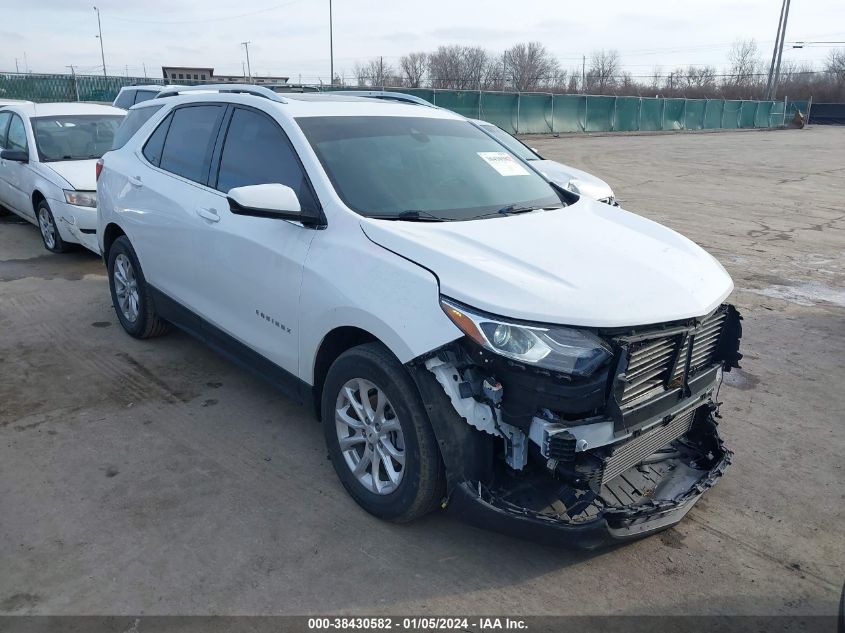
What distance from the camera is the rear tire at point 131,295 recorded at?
5.22 metres

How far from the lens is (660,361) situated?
9.48 ft

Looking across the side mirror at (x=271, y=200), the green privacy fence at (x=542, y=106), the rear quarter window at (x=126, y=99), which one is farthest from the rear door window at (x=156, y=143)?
the green privacy fence at (x=542, y=106)

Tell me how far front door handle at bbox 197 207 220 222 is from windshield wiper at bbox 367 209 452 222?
1.23 m

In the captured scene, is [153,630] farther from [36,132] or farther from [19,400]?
[36,132]

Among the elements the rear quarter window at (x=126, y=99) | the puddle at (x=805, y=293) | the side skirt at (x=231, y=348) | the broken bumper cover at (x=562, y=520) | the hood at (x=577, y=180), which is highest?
the rear quarter window at (x=126, y=99)

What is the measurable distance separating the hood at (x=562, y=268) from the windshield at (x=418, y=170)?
21 centimetres

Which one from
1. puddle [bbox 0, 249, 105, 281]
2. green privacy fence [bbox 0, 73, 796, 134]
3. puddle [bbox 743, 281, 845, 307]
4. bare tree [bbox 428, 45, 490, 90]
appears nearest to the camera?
puddle [bbox 743, 281, 845, 307]

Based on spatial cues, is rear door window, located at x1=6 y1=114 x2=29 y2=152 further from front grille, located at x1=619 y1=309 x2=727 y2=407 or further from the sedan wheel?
front grille, located at x1=619 y1=309 x2=727 y2=407

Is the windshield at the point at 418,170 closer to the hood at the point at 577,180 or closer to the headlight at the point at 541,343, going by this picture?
the headlight at the point at 541,343

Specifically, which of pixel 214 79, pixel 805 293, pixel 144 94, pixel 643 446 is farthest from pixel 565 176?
pixel 214 79

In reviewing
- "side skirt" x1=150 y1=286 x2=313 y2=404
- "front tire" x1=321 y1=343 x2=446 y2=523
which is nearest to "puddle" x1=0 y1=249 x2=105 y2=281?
"side skirt" x1=150 y1=286 x2=313 y2=404

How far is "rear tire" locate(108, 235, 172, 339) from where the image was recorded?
5.22 meters

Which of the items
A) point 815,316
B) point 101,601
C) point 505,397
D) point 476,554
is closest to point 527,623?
point 476,554

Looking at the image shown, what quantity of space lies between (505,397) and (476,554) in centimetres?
87
